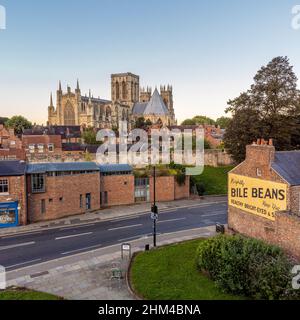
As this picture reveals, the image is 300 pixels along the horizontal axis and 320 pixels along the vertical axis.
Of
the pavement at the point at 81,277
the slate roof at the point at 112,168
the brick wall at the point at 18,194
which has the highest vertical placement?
the slate roof at the point at 112,168

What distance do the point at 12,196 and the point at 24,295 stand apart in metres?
14.4

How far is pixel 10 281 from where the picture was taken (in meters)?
16.6

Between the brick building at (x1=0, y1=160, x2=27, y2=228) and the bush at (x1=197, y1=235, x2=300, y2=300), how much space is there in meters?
18.3

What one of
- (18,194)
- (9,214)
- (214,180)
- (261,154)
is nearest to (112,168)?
(18,194)

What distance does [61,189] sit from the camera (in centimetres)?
3033

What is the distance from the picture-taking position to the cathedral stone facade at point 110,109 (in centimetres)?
11538

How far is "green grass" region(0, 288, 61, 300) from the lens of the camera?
47.0 feet

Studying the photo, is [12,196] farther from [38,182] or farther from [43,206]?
[43,206]

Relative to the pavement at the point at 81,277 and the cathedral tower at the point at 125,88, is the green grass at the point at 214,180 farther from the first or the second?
the cathedral tower at the point at 125,88

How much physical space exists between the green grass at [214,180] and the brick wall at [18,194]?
23579 mm

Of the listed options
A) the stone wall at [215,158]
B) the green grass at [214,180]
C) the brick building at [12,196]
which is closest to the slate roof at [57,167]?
the brick building at [12,196]
